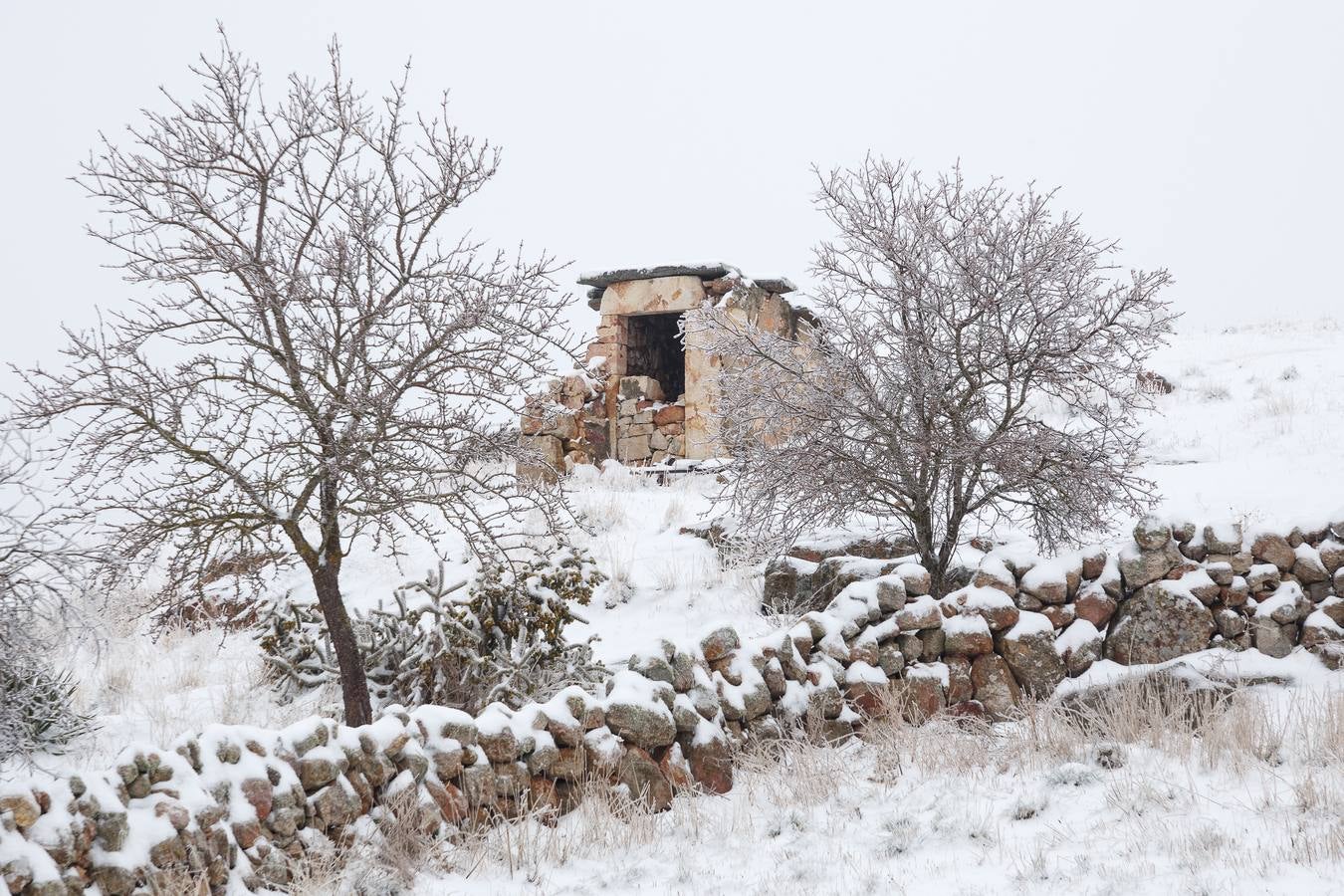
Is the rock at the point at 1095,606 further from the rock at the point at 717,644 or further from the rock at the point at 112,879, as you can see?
the rock at the point at 112,879

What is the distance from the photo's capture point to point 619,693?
15.5ft

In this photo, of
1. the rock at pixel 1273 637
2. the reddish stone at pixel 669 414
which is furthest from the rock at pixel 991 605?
the reddish stone at pixel 669 414

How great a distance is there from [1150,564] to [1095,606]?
17.5 inches

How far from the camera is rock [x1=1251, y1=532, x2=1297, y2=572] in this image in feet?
19.7

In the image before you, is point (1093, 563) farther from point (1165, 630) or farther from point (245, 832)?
point (245, 832)

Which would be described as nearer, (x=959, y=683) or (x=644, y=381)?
(x=959, y=683)

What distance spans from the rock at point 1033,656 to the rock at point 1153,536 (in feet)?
2.82

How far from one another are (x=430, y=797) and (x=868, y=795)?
1996 millimetres

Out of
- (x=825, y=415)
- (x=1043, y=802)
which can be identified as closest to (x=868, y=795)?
(x=1043, y=802)

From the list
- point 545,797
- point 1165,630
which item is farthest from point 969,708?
point 545,797

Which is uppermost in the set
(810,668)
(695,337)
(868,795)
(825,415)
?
(695,337)

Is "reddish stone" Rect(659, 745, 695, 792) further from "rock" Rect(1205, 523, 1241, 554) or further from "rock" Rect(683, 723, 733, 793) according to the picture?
"rock" Rect(1205, 523, 1241, 554)

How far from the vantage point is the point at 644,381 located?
14867mm

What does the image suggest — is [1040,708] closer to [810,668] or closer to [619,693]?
[810,668]
